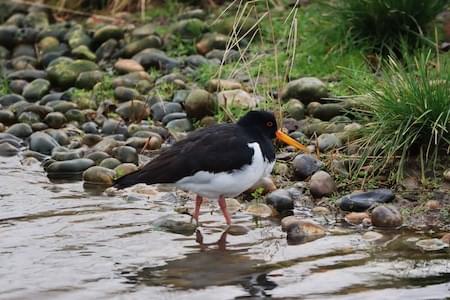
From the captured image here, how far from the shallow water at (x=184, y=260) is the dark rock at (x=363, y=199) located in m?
0.34

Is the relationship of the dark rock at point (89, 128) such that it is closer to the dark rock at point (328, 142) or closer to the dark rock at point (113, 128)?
the dark rock at point (113, 128)

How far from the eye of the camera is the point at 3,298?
199 inches

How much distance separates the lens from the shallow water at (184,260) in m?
5.15

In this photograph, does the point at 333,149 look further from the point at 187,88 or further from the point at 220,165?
the point at 187,88

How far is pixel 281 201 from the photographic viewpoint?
22.3ft

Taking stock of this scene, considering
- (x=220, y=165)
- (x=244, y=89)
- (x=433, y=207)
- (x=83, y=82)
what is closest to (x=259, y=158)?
(x=220, y=165)

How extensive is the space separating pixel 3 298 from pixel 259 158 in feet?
6.59

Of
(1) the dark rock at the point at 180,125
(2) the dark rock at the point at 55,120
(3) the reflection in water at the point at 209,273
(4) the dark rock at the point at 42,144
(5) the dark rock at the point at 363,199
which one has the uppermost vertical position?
(2) the dark rock at the point at 55,120

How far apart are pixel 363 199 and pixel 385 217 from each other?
0.39 meters

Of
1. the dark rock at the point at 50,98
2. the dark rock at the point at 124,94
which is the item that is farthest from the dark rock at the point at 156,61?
the dark rock at the point at 50,98

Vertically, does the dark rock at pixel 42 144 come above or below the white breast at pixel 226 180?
above

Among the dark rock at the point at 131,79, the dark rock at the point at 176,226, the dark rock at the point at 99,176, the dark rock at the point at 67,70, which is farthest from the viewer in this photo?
the dark rock at the point at 67,70

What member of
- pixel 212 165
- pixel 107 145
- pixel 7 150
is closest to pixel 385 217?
pixel 212 165

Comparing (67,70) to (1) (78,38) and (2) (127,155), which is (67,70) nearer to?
(1) (78,38)
